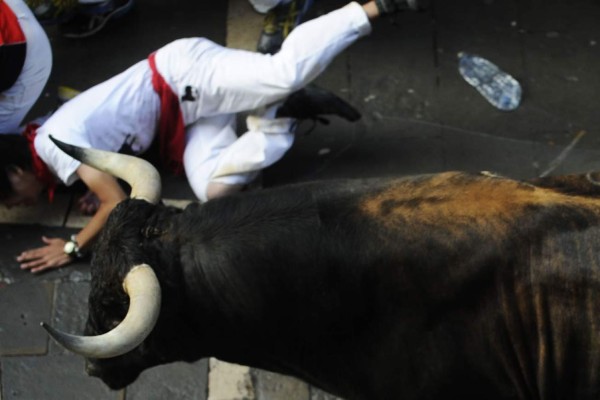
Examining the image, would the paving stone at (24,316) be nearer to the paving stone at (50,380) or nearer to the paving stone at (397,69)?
the paving stone at (50,380)

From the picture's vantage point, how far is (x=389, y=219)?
379cm

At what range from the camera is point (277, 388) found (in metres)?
5.15

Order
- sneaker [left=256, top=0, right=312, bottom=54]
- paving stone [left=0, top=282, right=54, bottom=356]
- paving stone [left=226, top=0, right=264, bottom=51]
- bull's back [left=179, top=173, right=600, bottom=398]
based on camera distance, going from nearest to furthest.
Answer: bull's back [left=179, top=173, right=600, bottom=398], paving stone [left=0, top=282, right=54, bottom=356], sneaker [left=256, top=0, right=312, bottom=54], paving stone [left=226, top=0, right=264, bottom=51]

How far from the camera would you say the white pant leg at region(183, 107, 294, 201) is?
5621mm

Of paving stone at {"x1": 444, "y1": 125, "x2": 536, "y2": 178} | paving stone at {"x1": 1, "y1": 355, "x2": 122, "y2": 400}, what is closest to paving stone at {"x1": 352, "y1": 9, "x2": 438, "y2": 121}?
paving stone at {"x1": 444, "y1": 125, "x2": 536, "y2": 178}

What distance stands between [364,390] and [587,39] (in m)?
3.38

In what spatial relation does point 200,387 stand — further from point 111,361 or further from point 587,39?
point 587,39

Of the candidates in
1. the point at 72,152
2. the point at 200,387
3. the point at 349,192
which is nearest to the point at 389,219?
the point at 349,192

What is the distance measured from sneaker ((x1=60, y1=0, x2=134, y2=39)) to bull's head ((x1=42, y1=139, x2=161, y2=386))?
2.65 meters

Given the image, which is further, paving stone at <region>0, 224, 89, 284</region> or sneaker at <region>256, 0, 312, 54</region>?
sneaker at <region>256, 0, 312, 54</region>

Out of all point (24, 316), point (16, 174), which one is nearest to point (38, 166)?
point (16, 174)

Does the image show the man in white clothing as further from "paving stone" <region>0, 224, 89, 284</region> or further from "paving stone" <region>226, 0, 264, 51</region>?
"paving stone" <region>226, 0, 264, 51</region>

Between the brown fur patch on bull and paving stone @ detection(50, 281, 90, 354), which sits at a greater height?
the brown fur patch on bull

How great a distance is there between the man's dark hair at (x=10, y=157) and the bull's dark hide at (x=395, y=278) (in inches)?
65.0
